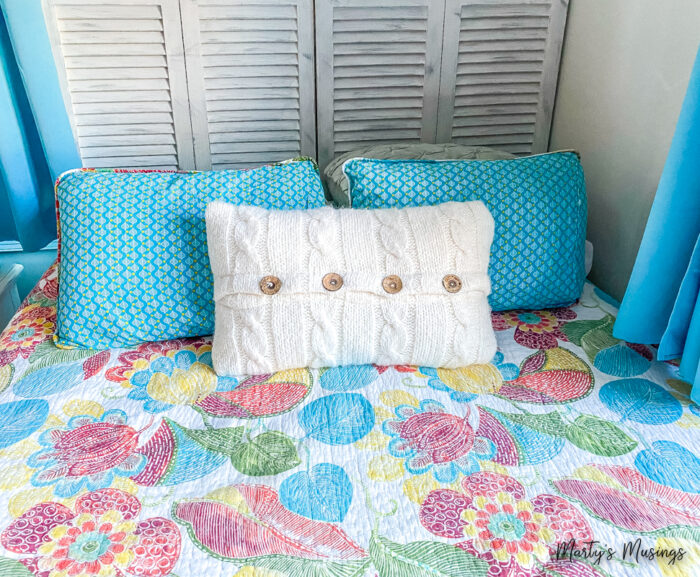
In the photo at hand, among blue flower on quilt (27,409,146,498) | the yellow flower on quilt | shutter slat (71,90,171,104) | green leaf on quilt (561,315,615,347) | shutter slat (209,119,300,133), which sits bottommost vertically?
blue flower on quilt (27,409,146,498)

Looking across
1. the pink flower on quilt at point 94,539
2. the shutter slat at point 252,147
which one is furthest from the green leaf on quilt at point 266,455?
the shutter slat at point 252,147

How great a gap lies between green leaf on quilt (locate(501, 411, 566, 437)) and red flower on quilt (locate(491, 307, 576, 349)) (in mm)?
247

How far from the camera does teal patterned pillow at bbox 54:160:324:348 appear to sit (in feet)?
4.00

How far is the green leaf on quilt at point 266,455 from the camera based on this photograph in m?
0.95

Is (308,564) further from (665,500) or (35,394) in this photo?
(35,394)

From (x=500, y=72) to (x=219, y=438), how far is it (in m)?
1.33

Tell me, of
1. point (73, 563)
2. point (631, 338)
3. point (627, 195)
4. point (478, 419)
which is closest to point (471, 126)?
point (627, 195)

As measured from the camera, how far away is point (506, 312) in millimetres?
1438

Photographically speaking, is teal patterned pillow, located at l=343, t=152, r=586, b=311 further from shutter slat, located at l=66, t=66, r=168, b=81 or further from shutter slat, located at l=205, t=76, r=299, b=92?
shutter slat, located at l=66, t=66, r=168, b=81

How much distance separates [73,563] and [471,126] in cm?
153

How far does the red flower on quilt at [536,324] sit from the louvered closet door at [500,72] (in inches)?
25.6

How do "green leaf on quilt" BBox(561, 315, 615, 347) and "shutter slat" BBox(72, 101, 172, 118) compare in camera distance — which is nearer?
"green leaf on quilt" BBox(561, 315, 615, 347)

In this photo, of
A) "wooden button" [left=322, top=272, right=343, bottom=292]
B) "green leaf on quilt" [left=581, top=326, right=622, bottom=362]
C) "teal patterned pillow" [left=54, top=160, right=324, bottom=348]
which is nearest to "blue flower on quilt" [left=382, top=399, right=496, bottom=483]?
"wooden button" [left=322, top=272, right=343, bottom=292]

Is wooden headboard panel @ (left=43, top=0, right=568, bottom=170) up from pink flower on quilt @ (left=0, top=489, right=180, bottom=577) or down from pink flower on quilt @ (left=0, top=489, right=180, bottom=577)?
up
